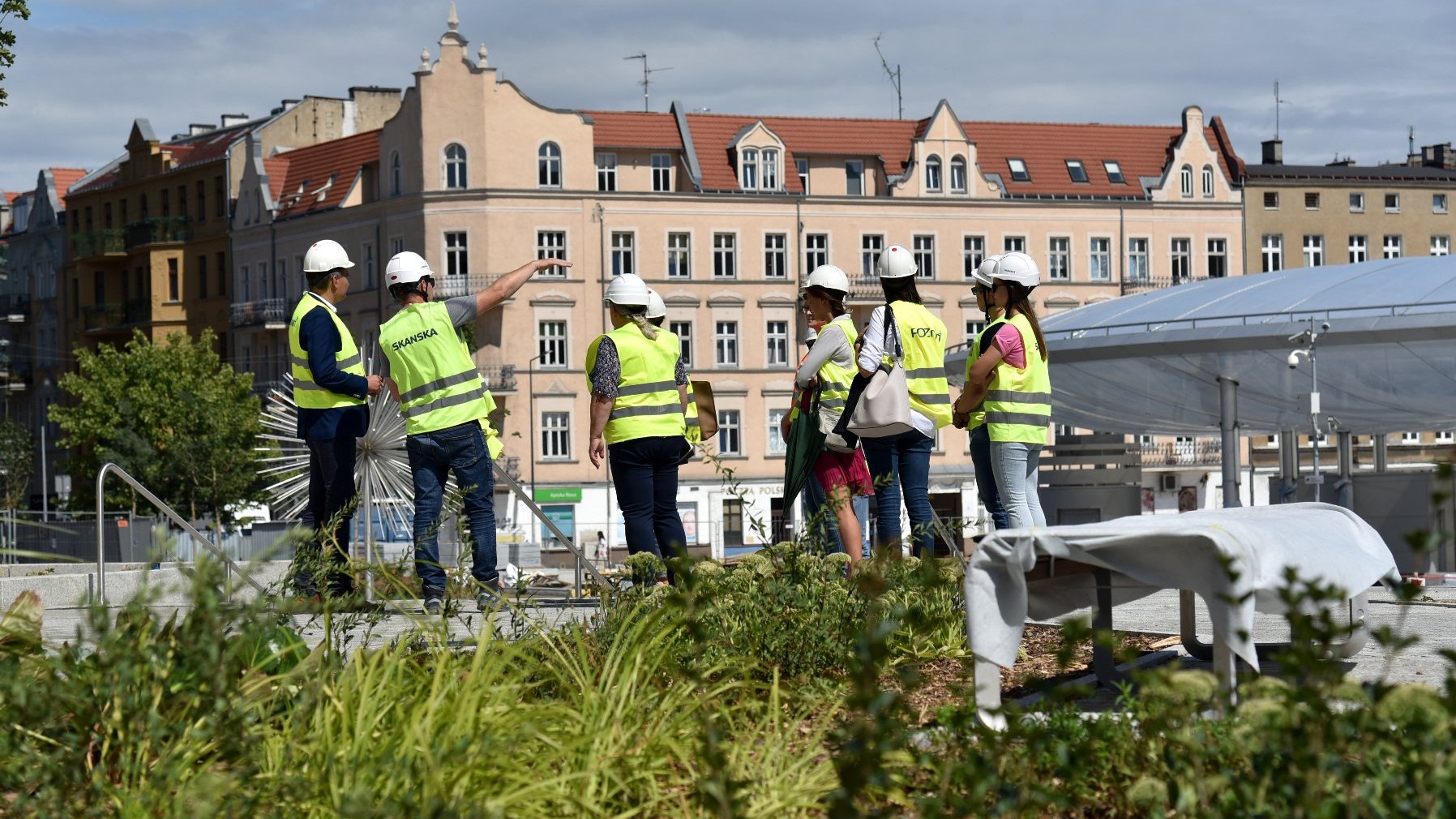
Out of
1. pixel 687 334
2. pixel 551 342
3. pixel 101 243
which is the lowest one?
pixel 551 342

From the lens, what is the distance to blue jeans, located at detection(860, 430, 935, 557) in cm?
1048

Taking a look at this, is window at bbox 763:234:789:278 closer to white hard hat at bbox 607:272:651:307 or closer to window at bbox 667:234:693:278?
window at bbox 667:234:693:278

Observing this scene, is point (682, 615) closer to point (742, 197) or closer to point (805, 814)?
point (805, 814)

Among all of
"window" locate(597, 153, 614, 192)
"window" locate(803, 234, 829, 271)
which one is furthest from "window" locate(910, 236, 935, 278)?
"window" locate(597, 153, 614, 192)

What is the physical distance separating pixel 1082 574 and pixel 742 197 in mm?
67671

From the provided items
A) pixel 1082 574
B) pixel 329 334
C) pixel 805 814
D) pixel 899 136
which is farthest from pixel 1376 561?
pixel 899 136

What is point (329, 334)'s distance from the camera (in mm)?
10242

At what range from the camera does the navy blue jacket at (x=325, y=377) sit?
33.5 ft

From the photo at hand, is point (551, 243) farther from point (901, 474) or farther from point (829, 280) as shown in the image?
point (901, 474)

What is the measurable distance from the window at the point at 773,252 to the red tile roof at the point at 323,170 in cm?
1400

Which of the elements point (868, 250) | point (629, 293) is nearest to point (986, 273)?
point (629, 293)

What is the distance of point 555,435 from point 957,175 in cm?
1787

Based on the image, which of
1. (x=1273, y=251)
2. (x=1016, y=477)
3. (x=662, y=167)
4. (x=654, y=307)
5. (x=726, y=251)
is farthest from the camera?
(x=1273, y=251)

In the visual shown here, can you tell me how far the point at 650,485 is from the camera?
10242mm
